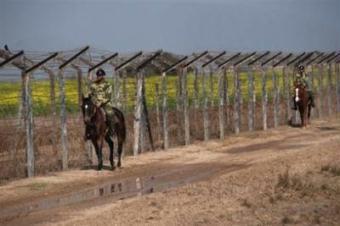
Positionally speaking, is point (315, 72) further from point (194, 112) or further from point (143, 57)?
point (143, 57)

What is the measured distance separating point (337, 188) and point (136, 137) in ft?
31.0

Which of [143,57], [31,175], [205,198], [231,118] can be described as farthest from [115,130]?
[231,118]

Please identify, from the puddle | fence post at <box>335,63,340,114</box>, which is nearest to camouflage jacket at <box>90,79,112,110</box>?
the puddle

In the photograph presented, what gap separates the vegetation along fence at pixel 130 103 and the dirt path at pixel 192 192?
Answer: 1377mm

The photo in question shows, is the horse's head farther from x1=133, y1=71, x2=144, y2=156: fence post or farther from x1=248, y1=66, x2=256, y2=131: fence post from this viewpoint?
x1=248, y1=66, x2=256, y2=131: fence post

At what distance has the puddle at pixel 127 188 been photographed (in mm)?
13992

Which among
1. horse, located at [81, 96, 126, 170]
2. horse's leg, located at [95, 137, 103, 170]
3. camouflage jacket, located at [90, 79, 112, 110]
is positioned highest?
camouflage jacket, located at [90, 79, 112, 110]

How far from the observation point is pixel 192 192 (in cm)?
1428

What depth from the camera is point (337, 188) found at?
14.1 metres

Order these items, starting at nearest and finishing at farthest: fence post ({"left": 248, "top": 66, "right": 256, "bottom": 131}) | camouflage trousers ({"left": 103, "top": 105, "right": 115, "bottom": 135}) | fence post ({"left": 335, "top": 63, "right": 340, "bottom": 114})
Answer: camouflage trousers ({"left": 103, "top": 105, "right": 115, "bottom": 135}) < fence post ({"left": 248, "top": 66, "right": 256, "bottom": 131}) < fence post ({"left": 335, "top": 63, "right": 340, "bottom": 114})

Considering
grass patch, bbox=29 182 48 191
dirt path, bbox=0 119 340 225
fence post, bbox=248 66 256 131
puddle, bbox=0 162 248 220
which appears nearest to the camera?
dirt path, bbox=0 119 340 225

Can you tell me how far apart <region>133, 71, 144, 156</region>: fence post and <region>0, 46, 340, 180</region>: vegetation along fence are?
3 cm

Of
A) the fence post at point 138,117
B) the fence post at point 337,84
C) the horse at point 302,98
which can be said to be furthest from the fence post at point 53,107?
the fence post at point 337,84

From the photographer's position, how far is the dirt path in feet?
39.4
